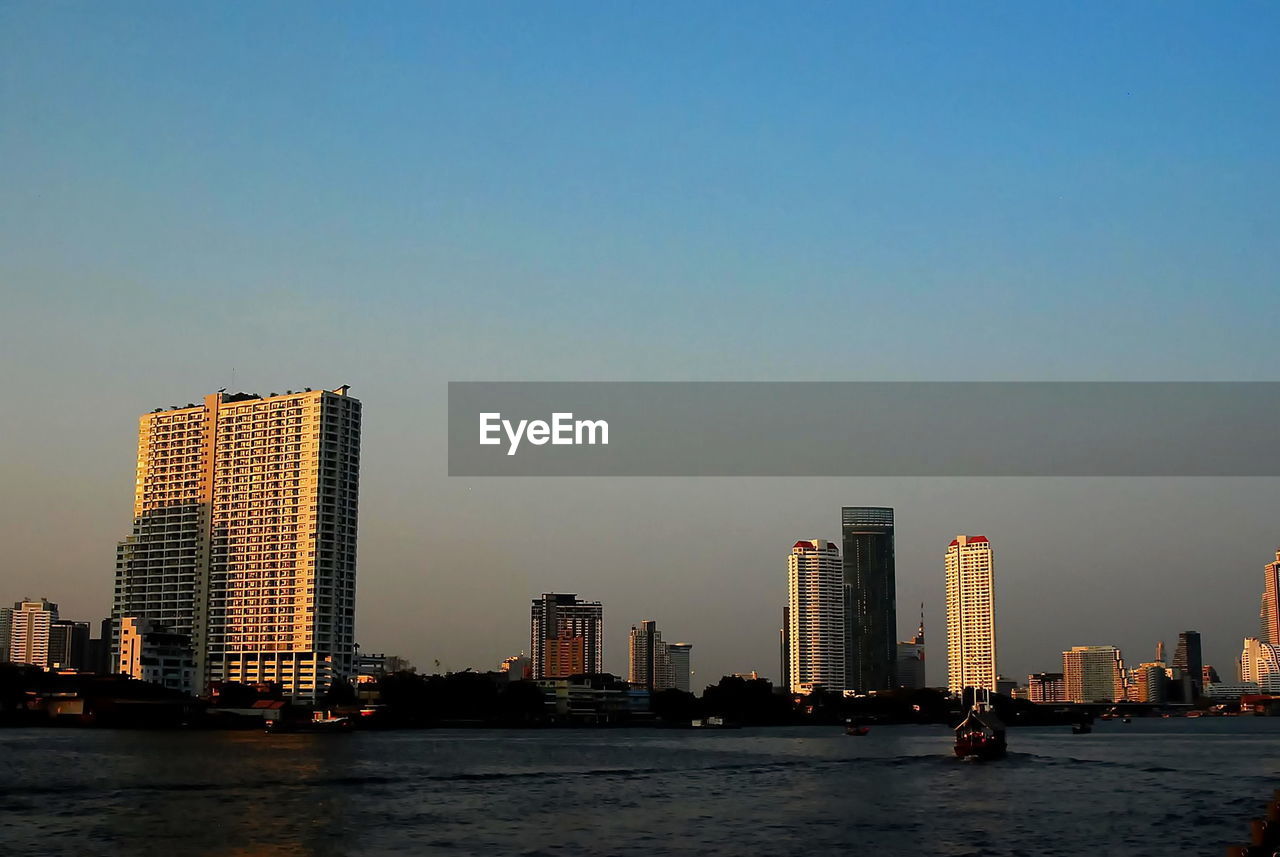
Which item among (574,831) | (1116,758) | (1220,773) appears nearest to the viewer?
(574,831)

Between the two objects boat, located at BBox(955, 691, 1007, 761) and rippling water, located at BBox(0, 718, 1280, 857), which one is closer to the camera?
rippling water, located at BBox(0, 718, 1280, 857)

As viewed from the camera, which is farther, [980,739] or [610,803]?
[980,739]

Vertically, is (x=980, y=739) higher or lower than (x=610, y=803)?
lower

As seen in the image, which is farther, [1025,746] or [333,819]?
[1025,746]

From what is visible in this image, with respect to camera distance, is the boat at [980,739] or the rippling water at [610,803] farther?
the boat at [980,739]

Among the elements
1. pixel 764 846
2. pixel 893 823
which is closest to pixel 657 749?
pixel 893 823

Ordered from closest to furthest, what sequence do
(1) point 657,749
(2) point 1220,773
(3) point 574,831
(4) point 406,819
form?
1. (3) point 574,831
2. (4) point 406,819
3. (2) point 1220,773
4. (1) point 657,749

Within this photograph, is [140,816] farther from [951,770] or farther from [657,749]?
[657,749]
